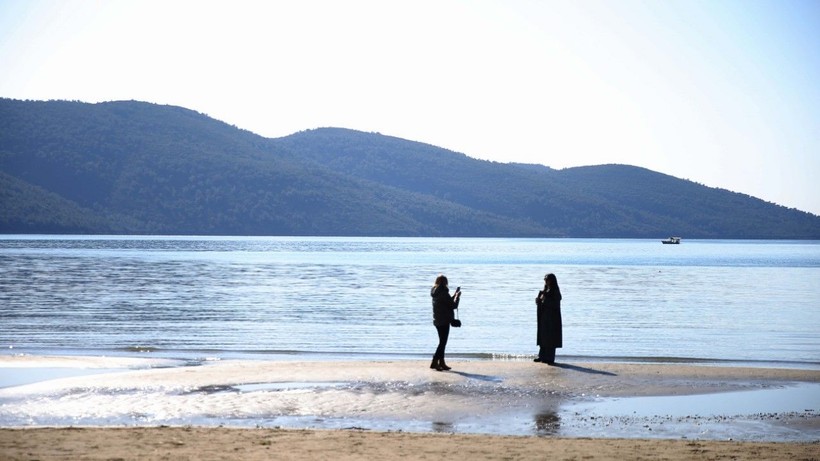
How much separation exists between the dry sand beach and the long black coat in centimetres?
58

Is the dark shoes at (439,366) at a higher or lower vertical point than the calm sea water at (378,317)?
higher

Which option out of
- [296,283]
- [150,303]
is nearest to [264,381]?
[150,303]

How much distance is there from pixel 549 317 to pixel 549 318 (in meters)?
0.02

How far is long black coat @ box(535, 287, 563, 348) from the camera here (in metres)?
20.9

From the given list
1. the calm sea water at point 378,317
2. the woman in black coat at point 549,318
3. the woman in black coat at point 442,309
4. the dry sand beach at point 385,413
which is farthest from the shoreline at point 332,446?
the calm sea water at point 378,317

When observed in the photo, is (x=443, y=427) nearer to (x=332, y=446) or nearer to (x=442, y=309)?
(x=332, y=446)

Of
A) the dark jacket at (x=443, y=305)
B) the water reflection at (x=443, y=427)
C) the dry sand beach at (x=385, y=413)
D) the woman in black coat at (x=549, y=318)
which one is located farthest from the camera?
the woman in black coat at (x=549, y=318)

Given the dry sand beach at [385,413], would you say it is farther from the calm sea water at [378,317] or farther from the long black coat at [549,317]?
the calm sea water at [378,317]

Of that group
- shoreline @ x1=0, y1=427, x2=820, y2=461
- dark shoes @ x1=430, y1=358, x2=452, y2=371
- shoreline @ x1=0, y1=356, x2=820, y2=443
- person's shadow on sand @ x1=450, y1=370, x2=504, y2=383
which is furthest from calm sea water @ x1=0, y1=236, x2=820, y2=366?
shoreline @ x1=0, y1=427, x2=820, y2=461

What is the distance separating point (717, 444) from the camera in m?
12.8

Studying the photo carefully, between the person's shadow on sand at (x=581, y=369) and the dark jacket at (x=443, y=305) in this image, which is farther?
the person's shadow on sand at (x=581, y=369)

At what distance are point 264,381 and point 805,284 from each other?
5634 cm

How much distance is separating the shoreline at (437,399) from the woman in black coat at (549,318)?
0.51 metres

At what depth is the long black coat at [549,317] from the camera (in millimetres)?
20891
